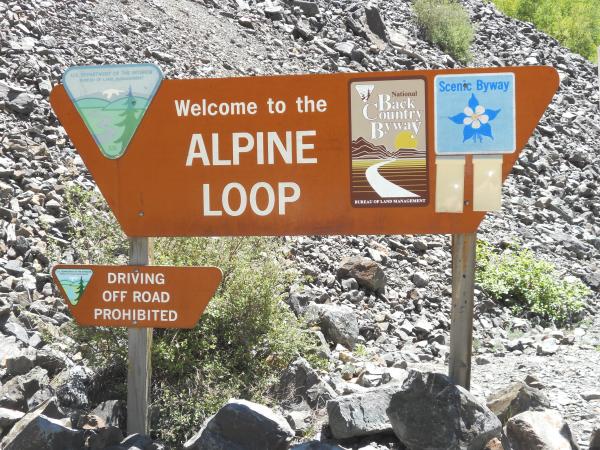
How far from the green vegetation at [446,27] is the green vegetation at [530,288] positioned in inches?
A: 381

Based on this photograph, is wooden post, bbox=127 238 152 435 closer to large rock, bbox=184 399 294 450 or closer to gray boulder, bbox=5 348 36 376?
large rock, bbox=184 399 294 450

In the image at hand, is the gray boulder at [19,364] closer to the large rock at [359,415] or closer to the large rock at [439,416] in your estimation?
the large rock at [359,415]

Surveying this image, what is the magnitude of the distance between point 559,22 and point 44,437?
2923cm

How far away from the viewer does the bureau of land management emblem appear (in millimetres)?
4988

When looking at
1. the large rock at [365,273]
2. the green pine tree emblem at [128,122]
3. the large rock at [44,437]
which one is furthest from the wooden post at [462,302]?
the large rock at [365,273]

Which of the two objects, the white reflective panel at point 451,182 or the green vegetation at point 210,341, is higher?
the white reflective panel at point 451,182

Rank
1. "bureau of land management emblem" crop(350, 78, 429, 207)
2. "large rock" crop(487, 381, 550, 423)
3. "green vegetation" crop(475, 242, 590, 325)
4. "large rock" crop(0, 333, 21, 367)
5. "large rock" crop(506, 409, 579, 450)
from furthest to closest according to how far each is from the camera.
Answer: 1. "green vegetation" crop(475, 242, 590, 325)
2. "large rock" crop(0, 333, 21, 367)
3. "large rock" crop(487, 381, 550, 423)
4. "bureau of land management emblem" crop(350, 78, 429, 207)
5. "large rock" crop(506, 409, 579, 450)

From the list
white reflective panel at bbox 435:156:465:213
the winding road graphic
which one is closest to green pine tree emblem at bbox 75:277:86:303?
the winding road graphic

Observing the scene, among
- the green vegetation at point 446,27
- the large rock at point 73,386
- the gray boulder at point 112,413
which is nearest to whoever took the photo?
the gray boulder at point 112,413

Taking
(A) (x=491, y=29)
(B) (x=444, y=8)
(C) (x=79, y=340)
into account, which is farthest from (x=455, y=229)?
(A) (x=491, y=29)

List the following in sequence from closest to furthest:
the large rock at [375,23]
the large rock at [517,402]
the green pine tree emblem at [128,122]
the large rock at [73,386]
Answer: the green pine tree emblem at [128,122], the large rock at [517,402], the large rock at [73,386], the large rock at [375,23]

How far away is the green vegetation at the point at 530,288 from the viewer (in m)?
11.7

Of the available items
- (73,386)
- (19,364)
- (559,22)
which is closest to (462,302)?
(73,386)

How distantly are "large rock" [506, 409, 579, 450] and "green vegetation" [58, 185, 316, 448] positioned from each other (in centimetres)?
184
